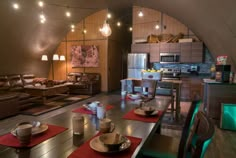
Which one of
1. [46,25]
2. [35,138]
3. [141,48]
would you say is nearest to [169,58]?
[141,48]

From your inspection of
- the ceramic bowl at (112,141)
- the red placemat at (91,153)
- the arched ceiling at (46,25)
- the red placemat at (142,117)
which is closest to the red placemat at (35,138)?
the red placemat at (91,153)

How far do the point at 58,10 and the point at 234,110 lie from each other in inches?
237

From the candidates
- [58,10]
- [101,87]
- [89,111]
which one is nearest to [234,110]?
[89,111]

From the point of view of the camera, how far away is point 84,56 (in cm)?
803

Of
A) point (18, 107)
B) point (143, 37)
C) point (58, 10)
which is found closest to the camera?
point (18, 107)

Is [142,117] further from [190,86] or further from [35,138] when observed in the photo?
[190,86]

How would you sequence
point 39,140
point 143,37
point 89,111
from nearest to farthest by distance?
point 39,140
point 89,111
point 143,37

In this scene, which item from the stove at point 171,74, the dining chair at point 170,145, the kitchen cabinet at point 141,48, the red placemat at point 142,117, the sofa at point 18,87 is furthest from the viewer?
the kitchen cabinet at point 141,48

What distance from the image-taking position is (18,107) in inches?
Result: 180

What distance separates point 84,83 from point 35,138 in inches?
237

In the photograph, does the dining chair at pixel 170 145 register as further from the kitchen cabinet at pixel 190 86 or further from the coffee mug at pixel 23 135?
the kitchen cabinet at pixel 190 86

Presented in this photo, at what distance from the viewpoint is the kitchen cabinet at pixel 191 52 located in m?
6.23

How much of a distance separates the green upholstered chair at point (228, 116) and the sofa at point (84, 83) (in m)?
4.94

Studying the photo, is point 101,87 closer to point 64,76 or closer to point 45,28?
point 64,76
